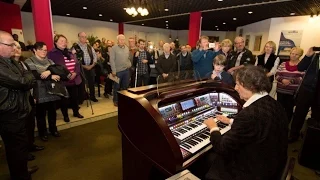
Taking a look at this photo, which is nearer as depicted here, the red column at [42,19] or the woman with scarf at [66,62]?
the woman with scarf at [66,62]

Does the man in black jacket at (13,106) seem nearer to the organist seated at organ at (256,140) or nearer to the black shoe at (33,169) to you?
the black shoe at (33,169)

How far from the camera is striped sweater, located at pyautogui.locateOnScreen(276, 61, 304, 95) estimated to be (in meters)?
2.98

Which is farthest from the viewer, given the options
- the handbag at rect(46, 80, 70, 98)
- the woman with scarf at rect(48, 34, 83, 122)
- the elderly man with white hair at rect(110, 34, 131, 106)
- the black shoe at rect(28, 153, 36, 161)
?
the elderly man with white hair at rect(110, 34, 131, 106)

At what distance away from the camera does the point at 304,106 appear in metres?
2.82

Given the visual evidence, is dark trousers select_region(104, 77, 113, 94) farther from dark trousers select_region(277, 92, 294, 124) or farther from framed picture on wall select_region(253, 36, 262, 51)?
framed picture on wall select_region(253, 36, 262, 51)

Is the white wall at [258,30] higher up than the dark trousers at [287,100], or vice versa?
the white wall at [258,30]

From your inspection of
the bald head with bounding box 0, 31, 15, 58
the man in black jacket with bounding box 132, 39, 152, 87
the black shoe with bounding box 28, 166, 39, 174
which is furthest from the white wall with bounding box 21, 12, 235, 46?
the bald head with bounding box 0, 31, 15, 58

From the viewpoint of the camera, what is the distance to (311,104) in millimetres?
2723

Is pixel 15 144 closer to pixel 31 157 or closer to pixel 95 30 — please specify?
pixel 31 157

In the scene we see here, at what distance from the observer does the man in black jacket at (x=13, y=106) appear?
1578 mm

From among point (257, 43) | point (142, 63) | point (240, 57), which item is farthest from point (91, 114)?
point (257, 43)

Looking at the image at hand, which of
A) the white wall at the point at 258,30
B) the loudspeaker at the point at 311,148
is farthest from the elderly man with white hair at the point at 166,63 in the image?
the white wall at the point at 258,30

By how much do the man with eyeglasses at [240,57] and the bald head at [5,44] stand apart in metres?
3.12

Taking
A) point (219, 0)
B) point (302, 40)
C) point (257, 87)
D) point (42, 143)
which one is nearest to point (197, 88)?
point (257, 87)
